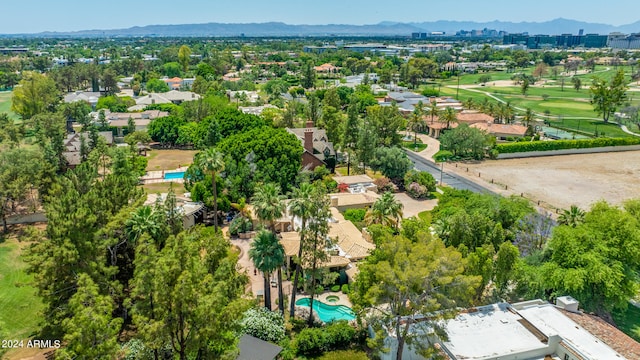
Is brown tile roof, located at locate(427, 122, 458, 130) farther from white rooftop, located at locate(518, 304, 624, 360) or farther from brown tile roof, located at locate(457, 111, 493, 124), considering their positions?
white rooftop, located at locate(518, 304, 624, 360)

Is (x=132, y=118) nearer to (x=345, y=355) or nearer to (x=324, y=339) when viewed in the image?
(x=324, y=339)

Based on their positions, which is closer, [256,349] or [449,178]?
[256,349]

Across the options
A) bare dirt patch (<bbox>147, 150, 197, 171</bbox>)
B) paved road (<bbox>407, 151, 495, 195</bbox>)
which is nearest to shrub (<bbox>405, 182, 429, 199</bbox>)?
paved road (<bbox>407, 151, 495, 195</bbox>)

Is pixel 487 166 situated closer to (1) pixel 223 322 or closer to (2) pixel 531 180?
(2) pixel 531 180

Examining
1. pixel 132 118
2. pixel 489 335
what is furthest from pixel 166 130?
pixel 489 335

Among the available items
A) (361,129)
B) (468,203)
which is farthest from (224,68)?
(468,203)

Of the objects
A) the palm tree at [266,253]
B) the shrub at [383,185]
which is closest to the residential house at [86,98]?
the shrub at [383,185]
